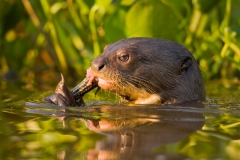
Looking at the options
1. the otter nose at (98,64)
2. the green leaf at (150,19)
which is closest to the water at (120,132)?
the otter nose at (98,64)

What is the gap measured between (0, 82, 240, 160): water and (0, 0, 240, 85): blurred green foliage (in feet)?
4.10

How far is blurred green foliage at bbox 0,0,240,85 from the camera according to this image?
19.0ft

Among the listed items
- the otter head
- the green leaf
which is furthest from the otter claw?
the green leaf

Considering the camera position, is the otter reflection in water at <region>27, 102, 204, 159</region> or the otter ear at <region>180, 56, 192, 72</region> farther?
the otter ear at <region>180, 56, 192, 72</region>

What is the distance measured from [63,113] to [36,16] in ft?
11.4

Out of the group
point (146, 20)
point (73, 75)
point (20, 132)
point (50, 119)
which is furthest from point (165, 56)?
point (73, 75)

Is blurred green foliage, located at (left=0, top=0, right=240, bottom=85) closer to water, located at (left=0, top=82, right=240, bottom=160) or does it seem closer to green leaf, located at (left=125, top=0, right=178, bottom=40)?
green leaf, located at (left=125, top=0, right=178, bottom=40)

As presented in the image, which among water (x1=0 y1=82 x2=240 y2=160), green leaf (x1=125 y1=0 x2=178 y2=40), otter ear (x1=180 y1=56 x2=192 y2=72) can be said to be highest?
green leaf (x1=125 y1=0 x2=178 y2=40)

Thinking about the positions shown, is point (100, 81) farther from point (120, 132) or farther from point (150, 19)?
point (120, 132)

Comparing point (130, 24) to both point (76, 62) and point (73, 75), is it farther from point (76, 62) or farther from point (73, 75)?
point (73, 75)

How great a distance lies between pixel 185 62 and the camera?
4879mm

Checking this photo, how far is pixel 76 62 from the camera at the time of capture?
718 centimetres

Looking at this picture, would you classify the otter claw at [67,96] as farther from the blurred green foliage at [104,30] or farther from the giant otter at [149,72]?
the blurred green foliage at [104,30]

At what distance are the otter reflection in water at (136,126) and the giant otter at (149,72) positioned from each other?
0.67 ft
